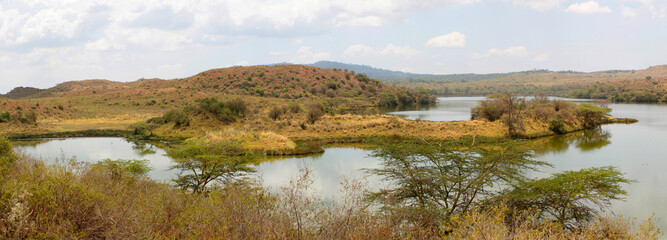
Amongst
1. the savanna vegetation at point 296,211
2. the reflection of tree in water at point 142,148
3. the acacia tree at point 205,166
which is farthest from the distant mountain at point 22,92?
the savanna vegetation at point 296,211

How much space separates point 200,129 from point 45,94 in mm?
Result: 73092

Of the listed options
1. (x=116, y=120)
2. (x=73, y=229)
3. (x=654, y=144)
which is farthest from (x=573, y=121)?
(x=116, y=120)

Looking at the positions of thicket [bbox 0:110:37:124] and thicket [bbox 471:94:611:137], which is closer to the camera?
thicket [bbox 471:94:611:137]

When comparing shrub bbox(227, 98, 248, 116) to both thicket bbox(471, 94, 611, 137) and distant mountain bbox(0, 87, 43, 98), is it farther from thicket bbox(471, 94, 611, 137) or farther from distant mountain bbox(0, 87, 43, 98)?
distant mountain bbox(0, 87, 43, 98)

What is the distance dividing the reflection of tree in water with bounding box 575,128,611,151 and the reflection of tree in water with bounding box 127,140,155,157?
3456cm

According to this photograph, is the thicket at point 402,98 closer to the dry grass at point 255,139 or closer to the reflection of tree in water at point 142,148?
the dry grass at point 255,139

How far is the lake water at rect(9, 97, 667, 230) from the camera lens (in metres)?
18.0

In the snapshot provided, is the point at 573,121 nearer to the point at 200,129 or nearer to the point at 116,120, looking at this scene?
the point at 200,129

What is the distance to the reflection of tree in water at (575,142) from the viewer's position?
31.3 metres

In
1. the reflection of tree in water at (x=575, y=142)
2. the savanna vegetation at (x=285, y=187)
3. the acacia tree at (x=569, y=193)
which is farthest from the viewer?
the reflection of tree in water at (x=575, y=142)

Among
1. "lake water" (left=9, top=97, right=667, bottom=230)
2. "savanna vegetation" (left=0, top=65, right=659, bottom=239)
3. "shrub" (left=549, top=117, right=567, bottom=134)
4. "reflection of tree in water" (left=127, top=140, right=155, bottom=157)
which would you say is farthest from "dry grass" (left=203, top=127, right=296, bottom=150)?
"shrub" (left=549, top=117, right=567, bottom=134)

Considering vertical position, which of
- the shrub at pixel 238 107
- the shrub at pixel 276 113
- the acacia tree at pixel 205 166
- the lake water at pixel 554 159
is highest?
the shrub at pixel 238 107

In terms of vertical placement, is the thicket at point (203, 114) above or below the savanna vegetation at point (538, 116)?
above

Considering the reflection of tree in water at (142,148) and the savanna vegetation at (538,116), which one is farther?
the savanna vegetation at (538,116)
